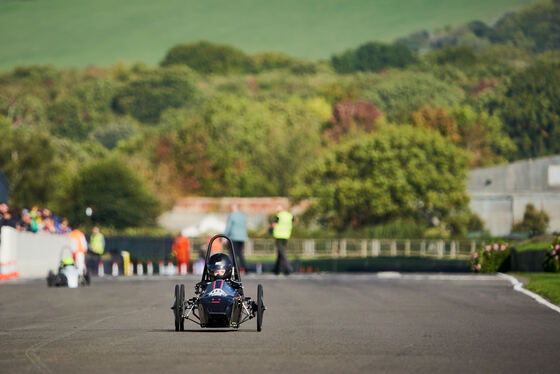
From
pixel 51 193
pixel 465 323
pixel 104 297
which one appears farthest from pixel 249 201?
pixel 465 323

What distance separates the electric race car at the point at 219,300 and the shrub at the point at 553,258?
16.4 meters

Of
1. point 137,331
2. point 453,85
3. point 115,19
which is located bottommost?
point 137,331

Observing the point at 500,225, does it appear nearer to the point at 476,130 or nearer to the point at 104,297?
the point at 476,130

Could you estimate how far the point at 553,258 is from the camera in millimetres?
29984

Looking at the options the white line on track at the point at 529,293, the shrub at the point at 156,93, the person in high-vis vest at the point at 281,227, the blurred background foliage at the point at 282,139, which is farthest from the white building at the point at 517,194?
the shrub at the point at 156,93

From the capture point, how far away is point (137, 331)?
1466 cm

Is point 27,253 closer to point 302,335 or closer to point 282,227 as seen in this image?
point 282,227

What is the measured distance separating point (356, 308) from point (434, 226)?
6188 centimetres

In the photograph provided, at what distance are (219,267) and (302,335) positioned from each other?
130 cm

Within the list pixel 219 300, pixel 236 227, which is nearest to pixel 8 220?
pixel 236 227

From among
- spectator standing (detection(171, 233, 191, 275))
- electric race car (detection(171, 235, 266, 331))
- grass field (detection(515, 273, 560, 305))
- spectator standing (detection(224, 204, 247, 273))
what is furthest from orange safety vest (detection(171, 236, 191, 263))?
electric race car (detection(171, 235, 266, 331))

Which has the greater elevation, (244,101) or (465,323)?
(244,101)

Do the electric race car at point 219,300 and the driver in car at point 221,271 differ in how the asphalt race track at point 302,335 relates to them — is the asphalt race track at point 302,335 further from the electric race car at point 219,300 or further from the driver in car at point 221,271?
the driver in car at point 221,271

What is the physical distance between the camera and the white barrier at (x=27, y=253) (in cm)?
3397
